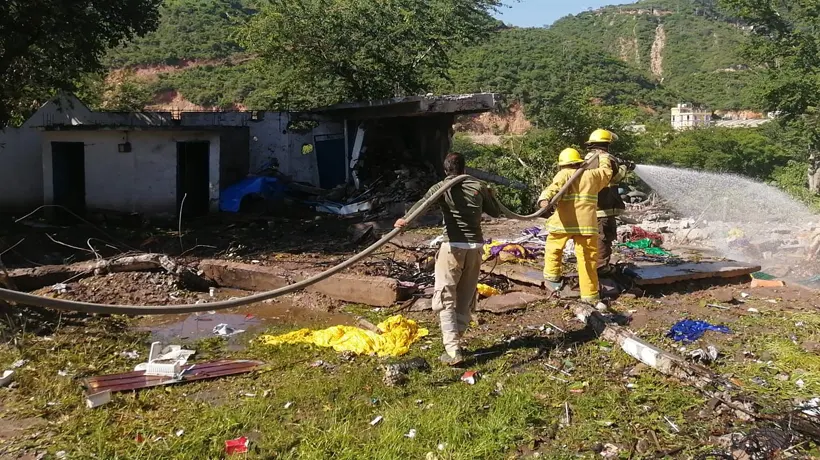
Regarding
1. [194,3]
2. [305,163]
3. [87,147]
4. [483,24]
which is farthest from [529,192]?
[194,3]

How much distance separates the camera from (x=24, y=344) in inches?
213

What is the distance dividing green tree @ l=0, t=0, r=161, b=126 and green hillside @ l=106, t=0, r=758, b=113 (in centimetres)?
2233

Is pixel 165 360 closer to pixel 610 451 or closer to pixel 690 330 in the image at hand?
pixel 610 451

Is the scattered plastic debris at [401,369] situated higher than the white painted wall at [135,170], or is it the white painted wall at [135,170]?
the white painted wall at [135,170]

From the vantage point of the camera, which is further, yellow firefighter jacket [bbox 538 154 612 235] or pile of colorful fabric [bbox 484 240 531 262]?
pile of colorful fabric [bbox 484 240 531 262]

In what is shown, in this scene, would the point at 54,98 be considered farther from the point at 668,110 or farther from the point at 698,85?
the point at 698,85

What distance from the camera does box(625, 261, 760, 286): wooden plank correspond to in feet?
23.9

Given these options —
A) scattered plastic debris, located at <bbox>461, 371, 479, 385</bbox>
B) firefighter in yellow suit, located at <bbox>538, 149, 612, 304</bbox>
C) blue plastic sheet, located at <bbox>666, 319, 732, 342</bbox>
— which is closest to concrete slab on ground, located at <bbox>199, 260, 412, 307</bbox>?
firefighter in yellow suit, located at <bbox>538, 149, 612, 304</bbox>

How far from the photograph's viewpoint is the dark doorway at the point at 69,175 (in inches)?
629

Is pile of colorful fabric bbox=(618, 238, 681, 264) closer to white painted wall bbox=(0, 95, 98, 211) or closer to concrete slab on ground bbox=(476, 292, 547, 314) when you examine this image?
concrete slab on ground bbox=(476, 292, 547, 314)

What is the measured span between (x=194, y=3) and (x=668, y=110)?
40.5 metres

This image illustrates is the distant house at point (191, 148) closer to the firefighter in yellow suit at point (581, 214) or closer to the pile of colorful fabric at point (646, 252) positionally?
the pile of colorful fabric at point (646, 252)

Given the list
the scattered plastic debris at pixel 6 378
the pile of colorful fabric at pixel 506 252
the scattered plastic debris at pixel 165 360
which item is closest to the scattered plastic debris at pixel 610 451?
the scattered plastic debris at pixel 165 360

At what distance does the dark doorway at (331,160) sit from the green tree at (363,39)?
274 cm
